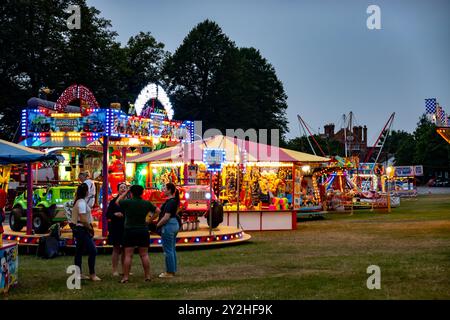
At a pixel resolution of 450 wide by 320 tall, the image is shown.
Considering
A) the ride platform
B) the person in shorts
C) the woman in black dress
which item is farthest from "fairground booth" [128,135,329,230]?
the person in shorts

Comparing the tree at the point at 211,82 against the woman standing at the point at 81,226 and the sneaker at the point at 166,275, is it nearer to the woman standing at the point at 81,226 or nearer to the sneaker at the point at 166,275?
the sneaker at the point at 166,275

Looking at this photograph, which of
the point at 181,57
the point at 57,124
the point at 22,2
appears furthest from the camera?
the point at 181,57

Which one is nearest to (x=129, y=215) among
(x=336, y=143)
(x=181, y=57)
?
(x=181, y=57)

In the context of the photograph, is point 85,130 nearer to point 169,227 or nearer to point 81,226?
point 81,226

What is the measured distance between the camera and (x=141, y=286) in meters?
11.5

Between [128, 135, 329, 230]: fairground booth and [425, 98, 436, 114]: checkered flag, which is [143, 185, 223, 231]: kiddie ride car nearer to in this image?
[128, 135, 329, 230]: fairground booth

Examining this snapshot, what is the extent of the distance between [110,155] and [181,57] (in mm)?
34463

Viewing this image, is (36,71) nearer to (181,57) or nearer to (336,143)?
(181,57)

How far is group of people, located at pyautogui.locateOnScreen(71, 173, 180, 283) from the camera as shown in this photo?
1166 cm

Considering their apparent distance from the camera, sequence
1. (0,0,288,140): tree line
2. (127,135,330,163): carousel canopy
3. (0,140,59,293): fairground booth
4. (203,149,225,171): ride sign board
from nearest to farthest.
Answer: (0,140,59,293): fairground booth < (203,149,225,171): ride sign board < (127,135,330,163): carousel canopy < (0,0,288,140): tree line

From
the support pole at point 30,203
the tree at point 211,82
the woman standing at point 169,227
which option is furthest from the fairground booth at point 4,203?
the tree at point 211,82

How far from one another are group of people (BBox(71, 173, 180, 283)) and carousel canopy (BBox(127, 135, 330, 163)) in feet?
41.2

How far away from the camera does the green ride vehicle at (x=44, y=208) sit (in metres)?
18.5

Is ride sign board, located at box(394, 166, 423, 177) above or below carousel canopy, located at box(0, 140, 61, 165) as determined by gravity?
above
